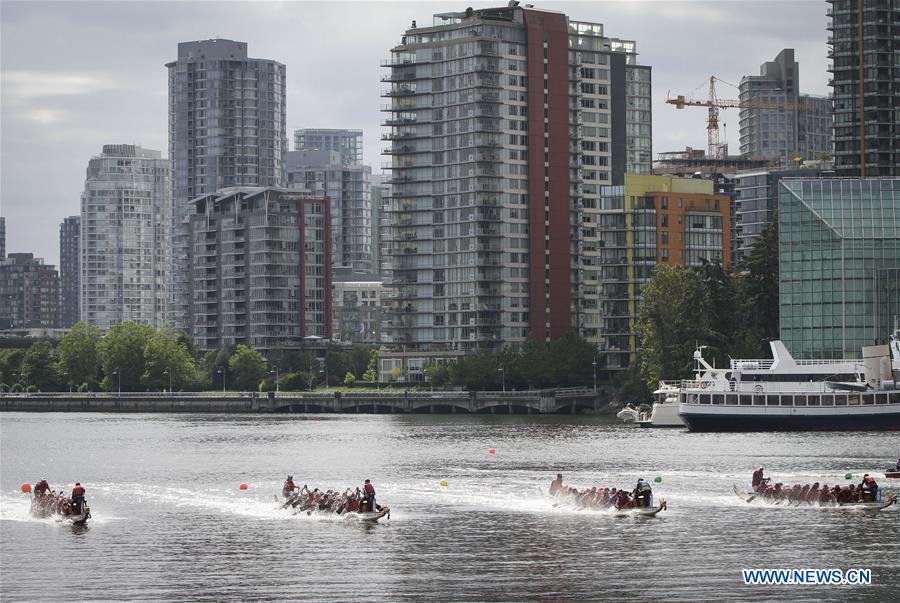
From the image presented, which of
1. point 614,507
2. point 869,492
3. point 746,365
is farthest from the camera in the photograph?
point 746,365

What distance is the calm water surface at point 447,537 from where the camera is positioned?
80375 millimetres

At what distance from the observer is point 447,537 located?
97062 mm

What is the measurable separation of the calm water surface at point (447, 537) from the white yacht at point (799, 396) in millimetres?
37912

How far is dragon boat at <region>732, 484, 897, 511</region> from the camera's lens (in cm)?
10706

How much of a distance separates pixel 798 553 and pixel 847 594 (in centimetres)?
1181

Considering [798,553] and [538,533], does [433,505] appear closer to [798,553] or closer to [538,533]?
[538,533]

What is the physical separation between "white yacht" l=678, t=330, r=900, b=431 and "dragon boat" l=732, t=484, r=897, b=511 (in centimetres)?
8041

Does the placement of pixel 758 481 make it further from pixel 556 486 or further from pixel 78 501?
pixel 78 501

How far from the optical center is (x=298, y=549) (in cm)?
9269

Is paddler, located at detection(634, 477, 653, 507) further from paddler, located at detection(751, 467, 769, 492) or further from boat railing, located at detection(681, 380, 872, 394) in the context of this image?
boat railing, located at detection(681, 380, 872, 394)

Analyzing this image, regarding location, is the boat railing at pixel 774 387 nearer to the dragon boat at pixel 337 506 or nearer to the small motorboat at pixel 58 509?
the dragon boat at pixel 337 506

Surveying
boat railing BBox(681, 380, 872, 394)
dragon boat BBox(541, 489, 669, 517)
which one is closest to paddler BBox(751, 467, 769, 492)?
dragon boat BBox(541, 489, 669, 517)

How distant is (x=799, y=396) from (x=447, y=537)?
105 meters

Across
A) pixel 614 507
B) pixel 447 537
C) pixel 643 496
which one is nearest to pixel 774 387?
pixel 614 507
